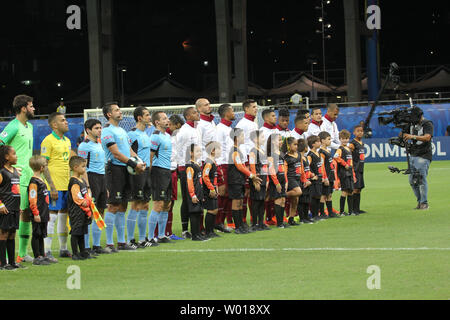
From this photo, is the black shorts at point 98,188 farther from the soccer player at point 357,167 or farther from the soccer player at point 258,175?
the soccer player at point 357,167

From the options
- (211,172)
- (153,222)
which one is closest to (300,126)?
(211,172)

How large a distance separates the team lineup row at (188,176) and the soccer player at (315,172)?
20mm

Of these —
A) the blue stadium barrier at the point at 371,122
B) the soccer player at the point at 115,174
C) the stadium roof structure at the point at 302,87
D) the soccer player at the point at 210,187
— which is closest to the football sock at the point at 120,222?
the soccer player at the point at 115,174

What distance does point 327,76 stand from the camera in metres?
73.0

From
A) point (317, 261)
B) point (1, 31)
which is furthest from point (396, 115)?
point (1, 31)

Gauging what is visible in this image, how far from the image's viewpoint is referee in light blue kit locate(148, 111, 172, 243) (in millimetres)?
12469

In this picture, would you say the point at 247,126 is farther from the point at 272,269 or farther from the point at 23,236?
the point at 272,269

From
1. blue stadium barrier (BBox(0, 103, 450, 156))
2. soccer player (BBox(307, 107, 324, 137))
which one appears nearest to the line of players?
soccer player (BBox(307, 107, 324, 137))

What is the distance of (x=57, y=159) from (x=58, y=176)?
0.90 ft

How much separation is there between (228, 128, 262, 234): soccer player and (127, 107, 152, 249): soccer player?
1.69 metres

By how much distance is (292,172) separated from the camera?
14.7 meters

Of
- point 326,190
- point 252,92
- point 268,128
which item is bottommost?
point 326,190

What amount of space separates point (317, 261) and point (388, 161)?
24367 millimetres

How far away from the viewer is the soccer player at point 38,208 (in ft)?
34.7
